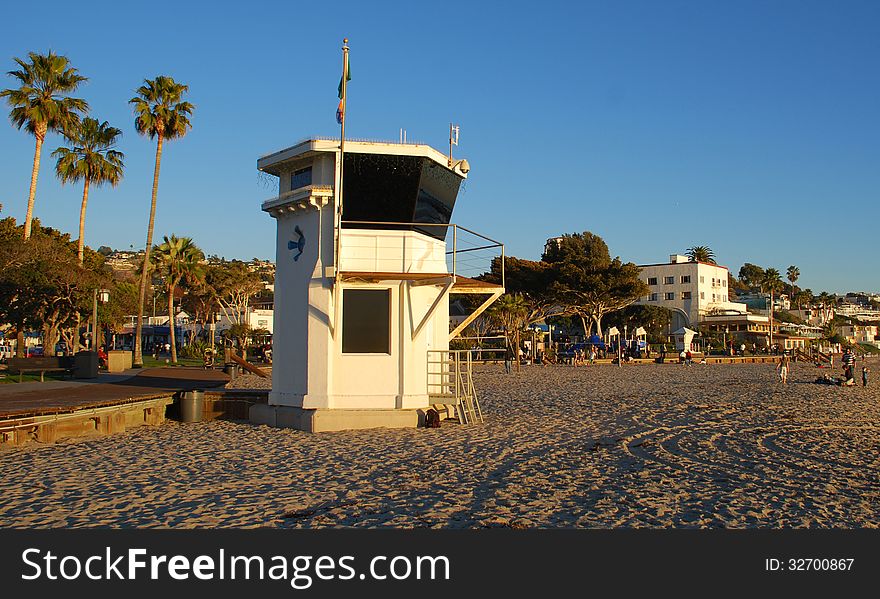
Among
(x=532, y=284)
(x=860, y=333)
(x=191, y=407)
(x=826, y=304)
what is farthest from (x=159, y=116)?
(x=860, y=333)

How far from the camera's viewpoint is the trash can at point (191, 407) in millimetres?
18156

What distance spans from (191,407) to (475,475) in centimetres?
1088

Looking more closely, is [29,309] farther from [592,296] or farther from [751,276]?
[751,276]

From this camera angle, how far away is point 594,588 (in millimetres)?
5602

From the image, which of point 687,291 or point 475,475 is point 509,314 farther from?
point 475,475

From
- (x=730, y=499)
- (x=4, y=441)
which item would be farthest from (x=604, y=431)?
(x=4, y=441)

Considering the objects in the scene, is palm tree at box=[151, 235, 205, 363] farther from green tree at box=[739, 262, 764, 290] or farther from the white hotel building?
green tree at box=[739, 262, 764, 290]

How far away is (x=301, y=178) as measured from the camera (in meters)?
15.6

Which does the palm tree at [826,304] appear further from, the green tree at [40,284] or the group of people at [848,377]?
the green tree at [40,284]

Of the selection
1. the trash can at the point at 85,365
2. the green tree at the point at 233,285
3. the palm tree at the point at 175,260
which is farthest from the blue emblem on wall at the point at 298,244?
the green tree at the point at 233,285

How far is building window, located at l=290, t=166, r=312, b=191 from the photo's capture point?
15.4 meters

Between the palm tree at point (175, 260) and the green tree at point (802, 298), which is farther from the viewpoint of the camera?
the green tree at point (802, 298)

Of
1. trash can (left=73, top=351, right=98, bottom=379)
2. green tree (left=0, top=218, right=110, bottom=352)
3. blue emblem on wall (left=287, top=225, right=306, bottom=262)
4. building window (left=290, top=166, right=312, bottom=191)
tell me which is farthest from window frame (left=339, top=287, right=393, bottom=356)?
green tree (left=0, top=218, right=110, bottom=352)

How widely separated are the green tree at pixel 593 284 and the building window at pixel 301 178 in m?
49.5
